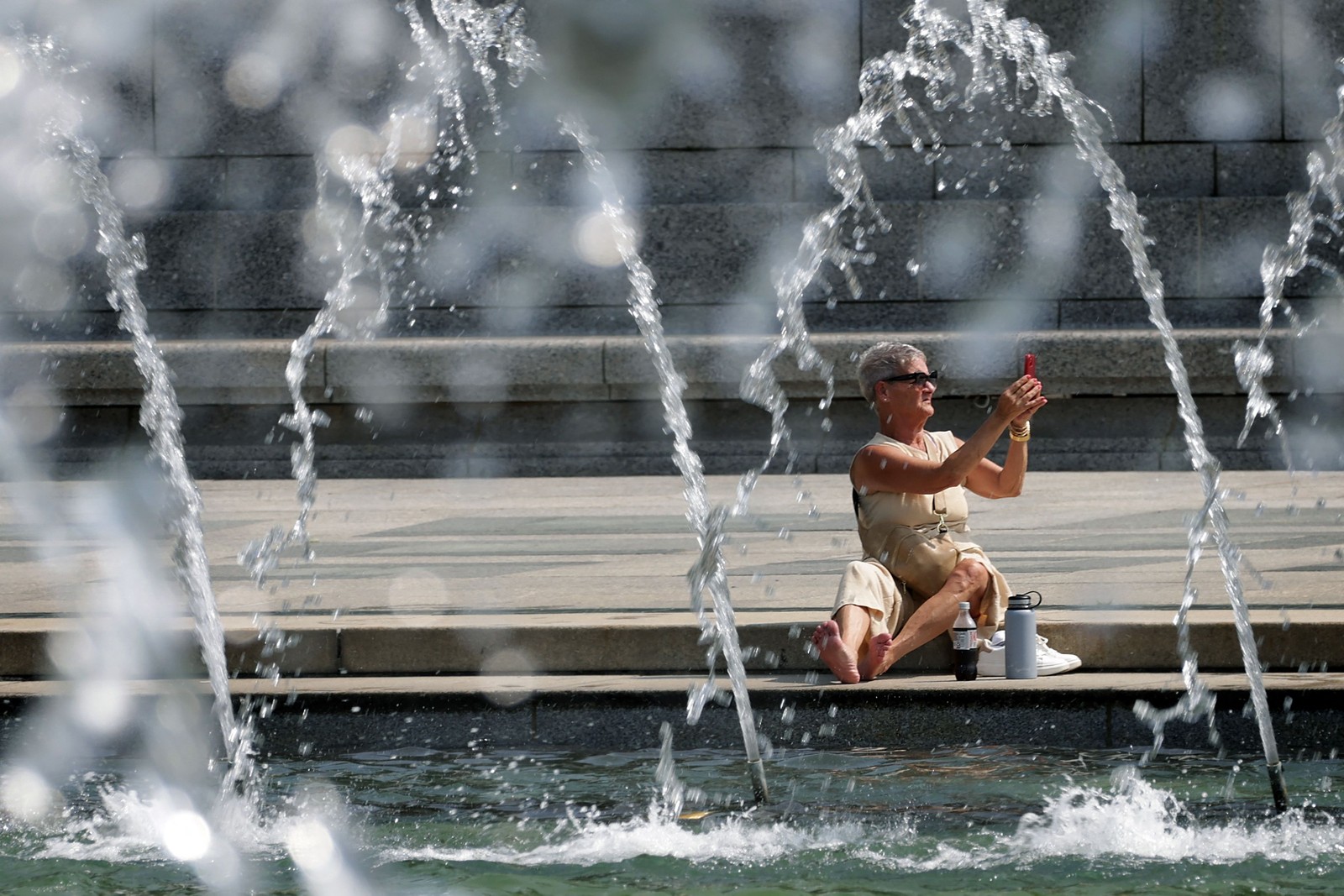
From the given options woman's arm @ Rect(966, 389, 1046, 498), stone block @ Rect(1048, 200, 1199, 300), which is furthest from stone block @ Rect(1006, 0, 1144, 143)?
woman's arm @ Rect(966, 389, 1046, 498)

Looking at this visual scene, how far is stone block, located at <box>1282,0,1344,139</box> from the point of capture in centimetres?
1299

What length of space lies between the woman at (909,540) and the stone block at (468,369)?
23.1 feet

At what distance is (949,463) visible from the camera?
507 cm

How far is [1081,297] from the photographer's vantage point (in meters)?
13.1

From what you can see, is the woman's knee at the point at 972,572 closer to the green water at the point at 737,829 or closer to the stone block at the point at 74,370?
the green water at the point at 737,829

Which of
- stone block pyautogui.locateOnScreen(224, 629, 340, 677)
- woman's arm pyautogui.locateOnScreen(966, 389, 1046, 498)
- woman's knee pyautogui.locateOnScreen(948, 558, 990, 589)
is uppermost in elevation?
woman's arm pyautogui.locateOnScreen(966, 389, 1046, 498)

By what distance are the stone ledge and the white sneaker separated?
22.9 feet

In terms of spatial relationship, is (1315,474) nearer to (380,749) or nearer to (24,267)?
(380,749)

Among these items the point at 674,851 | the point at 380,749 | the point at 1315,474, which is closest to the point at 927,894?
the point at 674,851

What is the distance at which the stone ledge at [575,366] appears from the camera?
1211 cm

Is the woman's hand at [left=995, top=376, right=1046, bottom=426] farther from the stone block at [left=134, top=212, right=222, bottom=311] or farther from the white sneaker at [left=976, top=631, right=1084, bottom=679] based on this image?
the stone block at [left=134, top=212, right=222, bottom=311]

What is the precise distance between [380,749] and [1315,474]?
27.0 ft

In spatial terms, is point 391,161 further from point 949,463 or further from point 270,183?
point 949,463

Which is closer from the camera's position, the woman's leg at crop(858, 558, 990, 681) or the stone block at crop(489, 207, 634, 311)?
the woman's leg at crop(858, 558, 990, 681)
